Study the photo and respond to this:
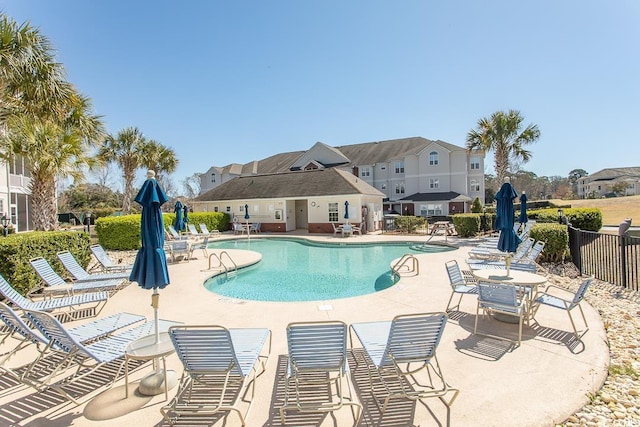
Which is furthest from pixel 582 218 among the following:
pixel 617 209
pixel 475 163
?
pixel 617 209

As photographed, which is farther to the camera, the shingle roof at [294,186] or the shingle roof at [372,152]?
the shingle roof at [372,152]

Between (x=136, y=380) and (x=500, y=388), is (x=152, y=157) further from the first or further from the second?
(x=500, y=388)

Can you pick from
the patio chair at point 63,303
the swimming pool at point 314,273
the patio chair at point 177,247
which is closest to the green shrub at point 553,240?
the swimming pool at point 314,273

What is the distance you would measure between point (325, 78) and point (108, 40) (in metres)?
11.9

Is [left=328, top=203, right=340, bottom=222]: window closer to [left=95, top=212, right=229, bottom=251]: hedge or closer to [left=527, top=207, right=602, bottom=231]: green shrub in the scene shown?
[left=95, top=212, right=229, bottom=251]: hedge

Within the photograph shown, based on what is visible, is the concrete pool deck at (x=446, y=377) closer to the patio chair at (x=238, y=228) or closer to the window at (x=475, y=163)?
the patio chair at (x=238, y=228)

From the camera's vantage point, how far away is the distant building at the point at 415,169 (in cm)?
3475

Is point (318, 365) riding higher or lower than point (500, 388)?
higher

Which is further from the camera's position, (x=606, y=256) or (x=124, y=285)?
(x=606, y=256)

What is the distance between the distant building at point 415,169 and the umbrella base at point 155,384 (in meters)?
31.2

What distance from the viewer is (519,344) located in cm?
486

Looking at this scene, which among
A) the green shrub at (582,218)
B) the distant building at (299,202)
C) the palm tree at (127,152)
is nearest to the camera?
the green shrub at (582,218)

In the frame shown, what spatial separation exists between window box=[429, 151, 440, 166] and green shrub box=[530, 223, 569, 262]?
25.4 meters

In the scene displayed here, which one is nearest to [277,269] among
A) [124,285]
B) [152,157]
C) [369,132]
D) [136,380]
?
[124,285]
